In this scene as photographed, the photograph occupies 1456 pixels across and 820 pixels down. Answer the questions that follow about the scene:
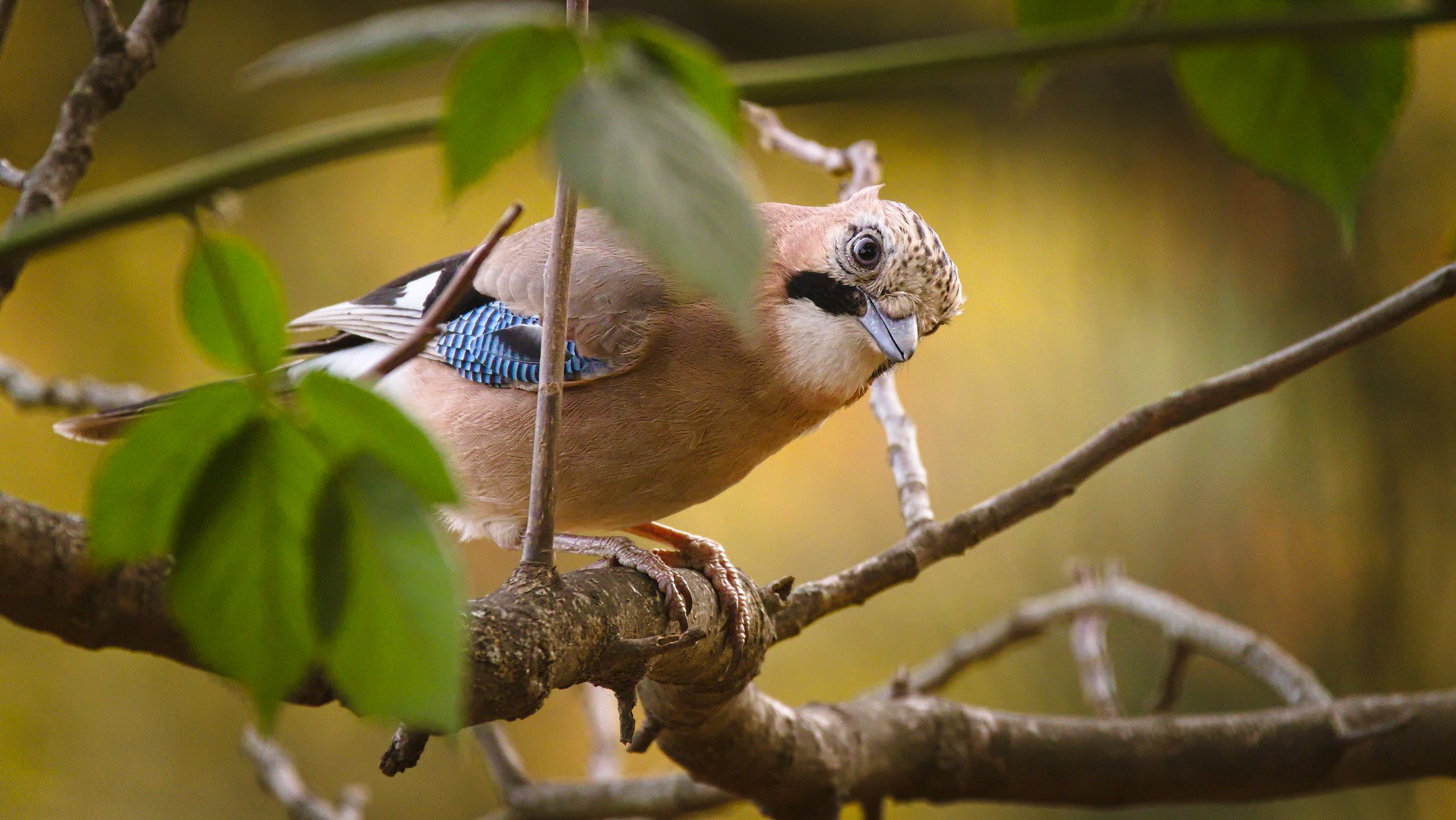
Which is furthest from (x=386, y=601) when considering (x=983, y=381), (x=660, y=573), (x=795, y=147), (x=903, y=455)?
(x=983, y=381)

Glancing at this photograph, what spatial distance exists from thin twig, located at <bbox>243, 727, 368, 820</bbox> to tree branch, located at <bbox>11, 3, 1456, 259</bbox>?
1881 millimetres

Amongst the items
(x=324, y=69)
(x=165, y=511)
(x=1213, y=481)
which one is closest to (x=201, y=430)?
(x=165, y=511)

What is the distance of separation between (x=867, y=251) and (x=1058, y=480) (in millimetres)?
400

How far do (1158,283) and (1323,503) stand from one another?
0.91 m

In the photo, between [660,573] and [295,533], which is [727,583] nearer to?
[660,573]

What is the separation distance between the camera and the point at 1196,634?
2.05 m

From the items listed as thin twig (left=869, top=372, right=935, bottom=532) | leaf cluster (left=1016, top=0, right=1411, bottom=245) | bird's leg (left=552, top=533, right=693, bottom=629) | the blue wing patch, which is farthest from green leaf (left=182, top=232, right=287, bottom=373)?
thin twig (left=869, top=372, right=935, bottom=532)

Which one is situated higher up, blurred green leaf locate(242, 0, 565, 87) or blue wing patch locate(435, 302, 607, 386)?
blue wing patch locate(435, 302, 607, 386)

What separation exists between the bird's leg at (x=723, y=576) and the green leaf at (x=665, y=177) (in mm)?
1088

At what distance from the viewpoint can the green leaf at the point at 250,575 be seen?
1.35 feet

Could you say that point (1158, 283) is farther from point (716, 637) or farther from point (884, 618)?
point (716, 637)

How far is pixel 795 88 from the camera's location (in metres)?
0.37

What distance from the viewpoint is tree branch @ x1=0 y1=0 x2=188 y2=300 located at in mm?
1283

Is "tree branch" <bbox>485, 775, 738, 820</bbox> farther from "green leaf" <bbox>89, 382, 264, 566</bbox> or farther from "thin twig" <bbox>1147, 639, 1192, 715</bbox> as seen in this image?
"green leaf" <bbox>89, 382, 264, 566</bbox>
